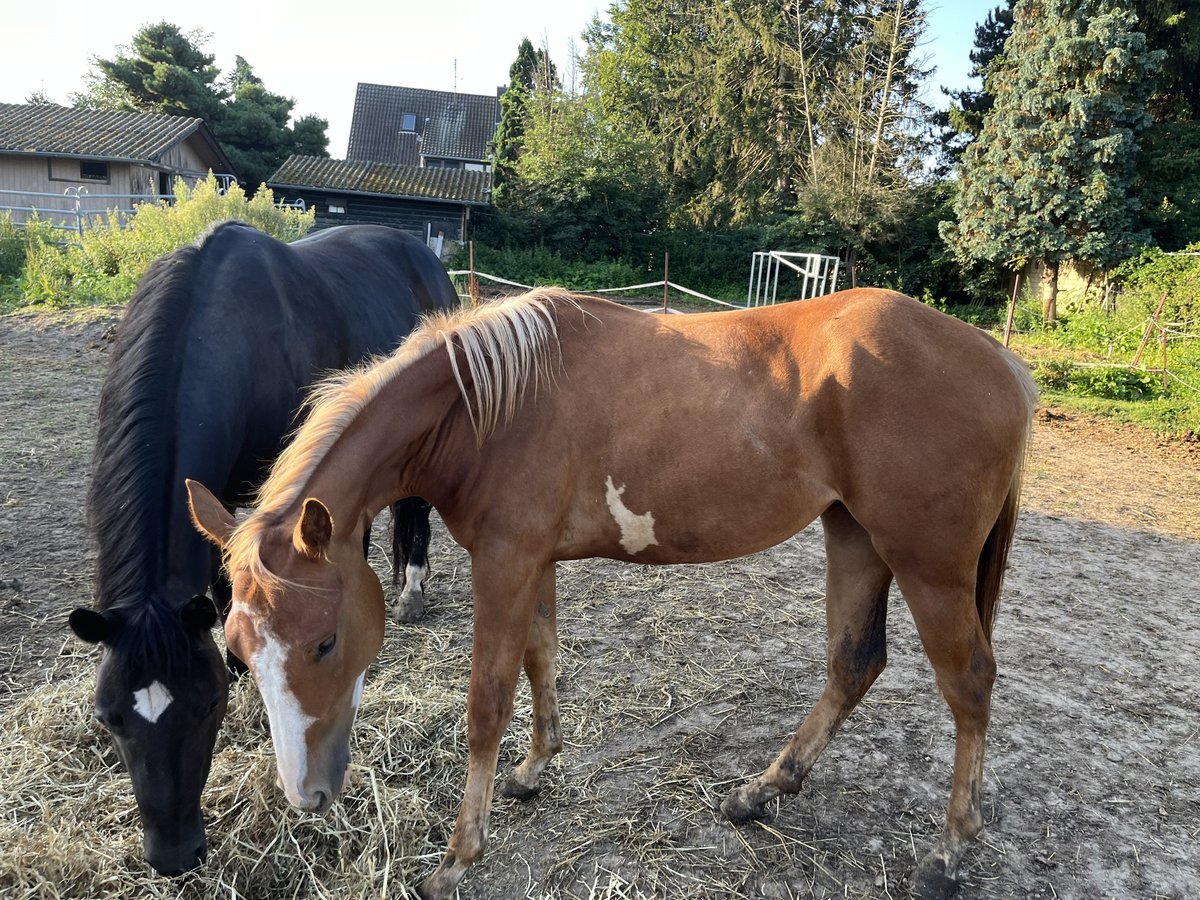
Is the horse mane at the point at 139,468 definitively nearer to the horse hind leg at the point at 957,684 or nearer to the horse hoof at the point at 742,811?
the horse hoof at the point at 742,811

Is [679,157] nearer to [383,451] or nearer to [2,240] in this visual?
[2,240]

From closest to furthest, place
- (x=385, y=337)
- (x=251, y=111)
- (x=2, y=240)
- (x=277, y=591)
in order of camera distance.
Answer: (x=277, y=591)
(x=385, y=337)
(x=2, y=240)
(x=251, y=111)

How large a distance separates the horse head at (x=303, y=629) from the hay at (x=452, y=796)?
0.52 m

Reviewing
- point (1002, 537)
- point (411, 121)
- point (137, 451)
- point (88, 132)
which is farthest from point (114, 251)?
point (411, 121)

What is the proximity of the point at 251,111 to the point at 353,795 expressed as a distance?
3988 cm

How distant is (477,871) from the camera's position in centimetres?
224

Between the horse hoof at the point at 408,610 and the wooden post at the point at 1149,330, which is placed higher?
the wooden post at the point at 1149,330

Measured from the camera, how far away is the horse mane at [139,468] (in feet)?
6.63

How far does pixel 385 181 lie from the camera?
25094mm

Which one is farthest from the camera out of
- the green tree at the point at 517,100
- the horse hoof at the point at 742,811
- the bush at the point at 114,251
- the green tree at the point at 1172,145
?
the green tree at the point at 517,100

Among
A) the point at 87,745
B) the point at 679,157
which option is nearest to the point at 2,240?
the point at 87,745

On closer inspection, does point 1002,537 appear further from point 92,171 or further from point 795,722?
point 92,171

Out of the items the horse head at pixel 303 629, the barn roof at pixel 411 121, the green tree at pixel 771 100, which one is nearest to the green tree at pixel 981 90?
the green tree at pixel 771 100

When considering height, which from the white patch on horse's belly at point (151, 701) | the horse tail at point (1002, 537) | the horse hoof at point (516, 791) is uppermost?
the horse tail at point (1002, 537)
